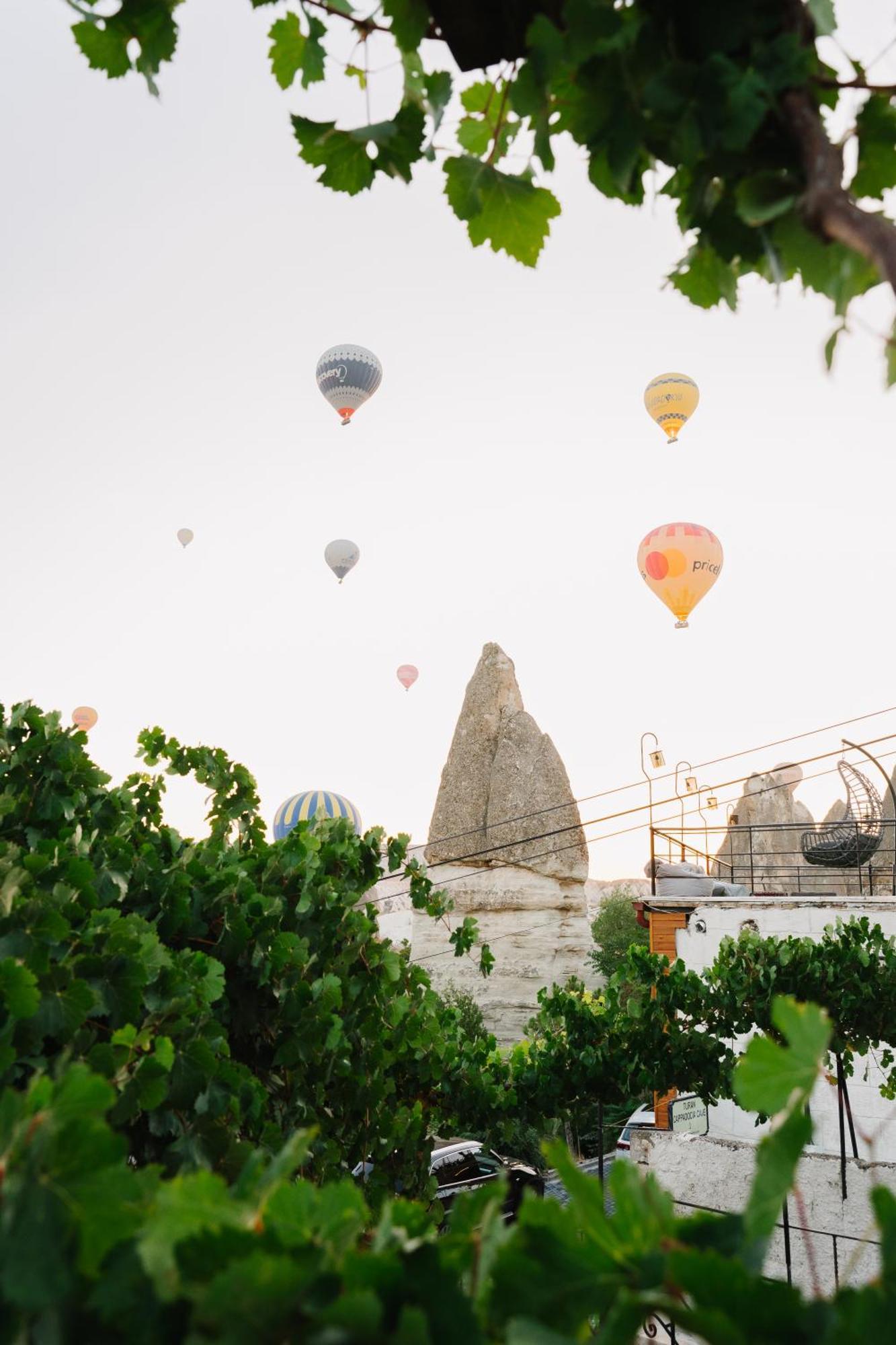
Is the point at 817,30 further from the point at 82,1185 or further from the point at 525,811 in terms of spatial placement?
the point at 525,811

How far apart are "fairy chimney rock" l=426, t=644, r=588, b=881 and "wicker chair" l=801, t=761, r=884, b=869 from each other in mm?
20980

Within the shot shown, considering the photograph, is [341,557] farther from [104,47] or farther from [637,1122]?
[104,47]

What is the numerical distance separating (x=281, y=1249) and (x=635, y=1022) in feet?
24.2

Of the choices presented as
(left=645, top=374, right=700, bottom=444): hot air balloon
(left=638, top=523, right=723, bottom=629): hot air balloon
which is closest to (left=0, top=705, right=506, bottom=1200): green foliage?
(left=638, top=523, right=723, bottom=629): hot air balloon

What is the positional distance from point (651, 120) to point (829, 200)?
0.95 ft

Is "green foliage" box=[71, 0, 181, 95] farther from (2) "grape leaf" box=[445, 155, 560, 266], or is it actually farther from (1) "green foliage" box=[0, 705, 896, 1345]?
(1) "green foliage" box=[0, 705, 896, 1345]

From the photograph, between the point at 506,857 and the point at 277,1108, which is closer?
the point at 277,1108

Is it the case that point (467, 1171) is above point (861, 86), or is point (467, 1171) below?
below

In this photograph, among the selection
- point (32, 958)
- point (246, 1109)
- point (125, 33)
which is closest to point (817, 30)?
point (125, 33)

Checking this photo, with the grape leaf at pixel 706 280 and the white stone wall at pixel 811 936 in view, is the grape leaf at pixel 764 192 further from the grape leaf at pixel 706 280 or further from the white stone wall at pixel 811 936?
the white stone wall at pixel 811 936

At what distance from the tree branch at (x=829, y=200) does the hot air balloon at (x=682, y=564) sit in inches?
965

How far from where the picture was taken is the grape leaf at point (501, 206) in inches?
55.5

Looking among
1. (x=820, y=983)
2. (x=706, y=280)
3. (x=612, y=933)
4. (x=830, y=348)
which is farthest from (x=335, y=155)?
(x=612, y=933)

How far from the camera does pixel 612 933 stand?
39.6 m
